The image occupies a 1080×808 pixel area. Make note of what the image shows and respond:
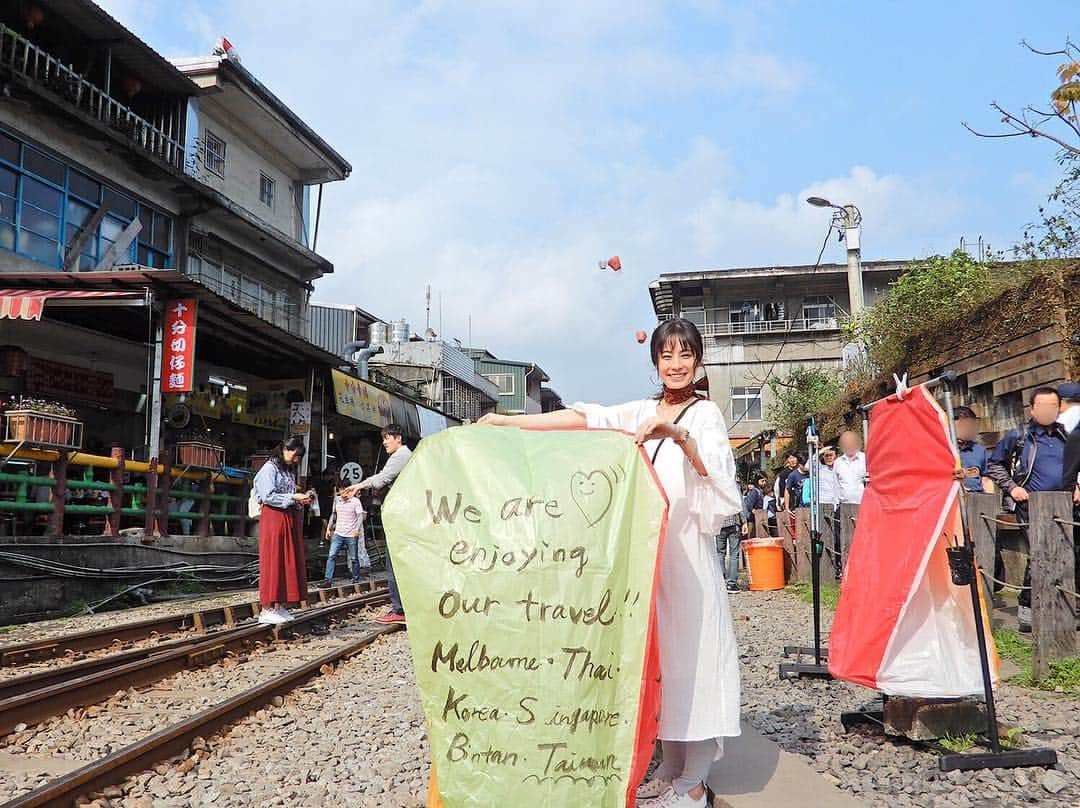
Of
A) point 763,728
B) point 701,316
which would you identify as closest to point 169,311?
point 763,728

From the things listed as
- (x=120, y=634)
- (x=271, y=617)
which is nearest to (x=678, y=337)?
(x=271, y=617)

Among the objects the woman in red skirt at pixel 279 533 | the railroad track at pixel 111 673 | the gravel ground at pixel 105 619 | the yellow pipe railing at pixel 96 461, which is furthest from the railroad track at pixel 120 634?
the yellow pipe railing at pixel 96 461

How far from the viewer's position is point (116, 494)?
11055 mm

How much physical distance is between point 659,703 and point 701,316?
98.7 ft

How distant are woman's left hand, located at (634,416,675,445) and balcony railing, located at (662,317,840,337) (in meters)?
28.7

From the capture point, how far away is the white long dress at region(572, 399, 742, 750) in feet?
9.14

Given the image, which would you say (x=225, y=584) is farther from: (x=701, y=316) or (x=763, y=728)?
(x=701, y=316)

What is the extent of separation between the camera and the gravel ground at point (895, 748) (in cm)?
334

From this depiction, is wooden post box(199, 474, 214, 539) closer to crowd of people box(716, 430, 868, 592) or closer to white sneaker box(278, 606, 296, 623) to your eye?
white sneaker box(278, 606, 296, 623)

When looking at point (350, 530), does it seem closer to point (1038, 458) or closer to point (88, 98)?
point (1038, 458)

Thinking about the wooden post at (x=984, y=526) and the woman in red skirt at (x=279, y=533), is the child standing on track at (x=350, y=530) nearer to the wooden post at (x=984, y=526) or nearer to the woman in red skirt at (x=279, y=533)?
the woman in red skirt at (x=279, y=533)

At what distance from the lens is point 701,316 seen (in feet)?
104

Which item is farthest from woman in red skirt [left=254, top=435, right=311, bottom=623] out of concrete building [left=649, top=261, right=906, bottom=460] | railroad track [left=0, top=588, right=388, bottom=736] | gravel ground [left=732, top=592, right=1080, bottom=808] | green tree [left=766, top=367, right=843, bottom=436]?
concrete building [left=649, top=261, right=906, bottom=460]

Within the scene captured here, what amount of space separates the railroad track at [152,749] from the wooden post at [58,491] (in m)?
5.40
